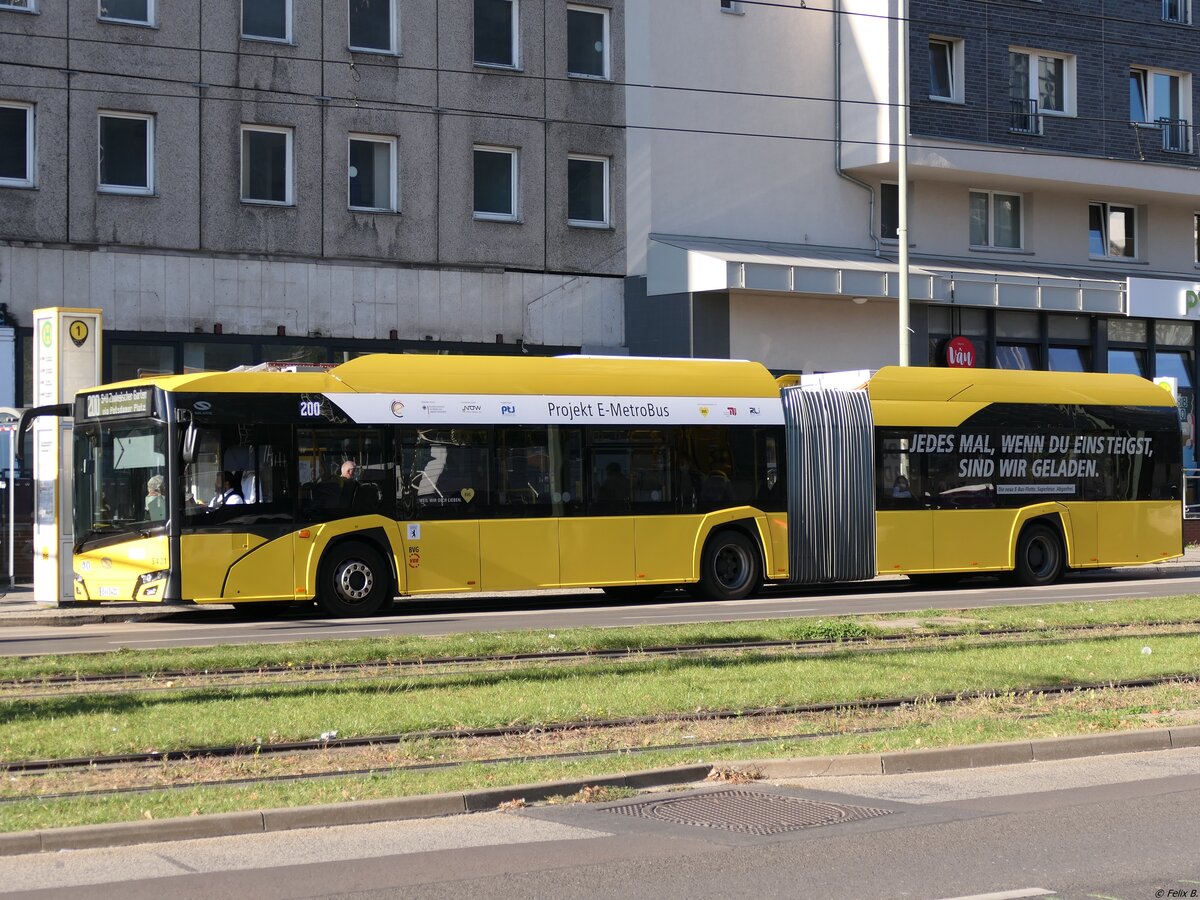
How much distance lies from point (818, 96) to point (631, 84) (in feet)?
15.1

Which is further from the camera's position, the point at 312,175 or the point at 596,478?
the point at 312,175

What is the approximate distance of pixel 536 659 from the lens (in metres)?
14.7

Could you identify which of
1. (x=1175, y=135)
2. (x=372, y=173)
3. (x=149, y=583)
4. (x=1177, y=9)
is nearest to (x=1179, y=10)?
(x=1177, y=9)

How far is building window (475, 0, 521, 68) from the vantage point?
3144 centimetres

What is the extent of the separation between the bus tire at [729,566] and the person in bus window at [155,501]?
24.9ft

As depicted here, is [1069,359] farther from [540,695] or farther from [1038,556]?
[540,695]

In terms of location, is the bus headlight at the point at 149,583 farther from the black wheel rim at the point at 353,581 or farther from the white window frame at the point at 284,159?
the white window frame at the point at 284,159

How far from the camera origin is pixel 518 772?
29.4ft

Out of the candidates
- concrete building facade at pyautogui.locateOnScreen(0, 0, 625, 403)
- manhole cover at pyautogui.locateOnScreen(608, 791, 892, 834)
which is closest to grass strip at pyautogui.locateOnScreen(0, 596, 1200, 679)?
manhole cover at pyautogui.locateOnScreen(608, 791, 892, 834)

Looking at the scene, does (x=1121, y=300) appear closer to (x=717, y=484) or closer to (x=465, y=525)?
(x=717, y=484)

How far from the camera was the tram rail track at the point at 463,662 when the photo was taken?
503 inches

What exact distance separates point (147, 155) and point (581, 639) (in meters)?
16.1

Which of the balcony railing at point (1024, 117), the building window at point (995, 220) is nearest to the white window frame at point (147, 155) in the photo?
the building window at point (995, 220)

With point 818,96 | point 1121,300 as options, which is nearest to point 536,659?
point 818,96
